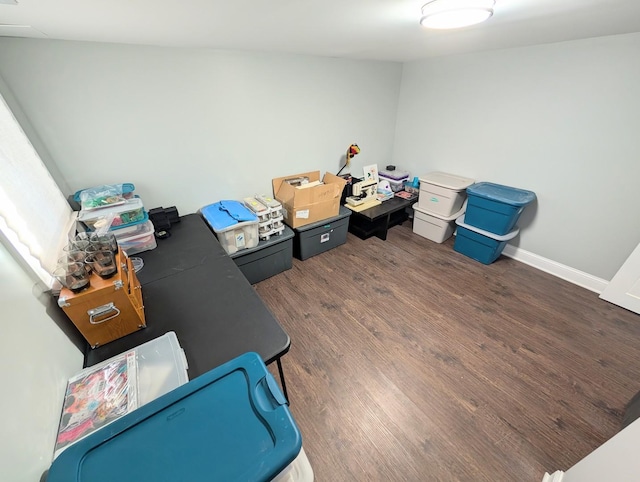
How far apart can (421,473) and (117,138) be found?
260 cm

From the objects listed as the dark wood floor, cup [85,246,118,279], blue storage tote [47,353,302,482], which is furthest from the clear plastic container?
blue storage tote [47,353,302,482]

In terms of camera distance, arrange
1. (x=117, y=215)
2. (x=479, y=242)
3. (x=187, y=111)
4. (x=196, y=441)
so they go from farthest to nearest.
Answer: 1. (x=479, y=242)
2. (x=187, y=111)
3. (x=117, y=215)
4. (x=196, y=441)

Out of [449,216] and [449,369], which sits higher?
[449,216]

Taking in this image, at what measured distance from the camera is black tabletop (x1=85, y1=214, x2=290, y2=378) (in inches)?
38.6

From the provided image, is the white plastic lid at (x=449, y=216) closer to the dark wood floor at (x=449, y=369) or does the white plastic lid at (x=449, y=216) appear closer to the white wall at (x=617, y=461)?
the dark wood floor at (x=449, y=369)

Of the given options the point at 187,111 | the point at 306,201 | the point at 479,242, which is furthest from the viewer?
the point at 479,242

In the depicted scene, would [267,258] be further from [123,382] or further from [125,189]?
[123,382]

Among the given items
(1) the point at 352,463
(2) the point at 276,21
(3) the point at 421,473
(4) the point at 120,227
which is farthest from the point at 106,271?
(3) the point at 421,473

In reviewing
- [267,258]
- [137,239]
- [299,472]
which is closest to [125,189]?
[137,239]

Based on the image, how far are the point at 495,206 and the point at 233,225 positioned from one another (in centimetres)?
230

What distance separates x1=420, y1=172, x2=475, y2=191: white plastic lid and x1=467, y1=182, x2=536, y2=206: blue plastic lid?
0.09 m

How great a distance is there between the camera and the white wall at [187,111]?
142 cm

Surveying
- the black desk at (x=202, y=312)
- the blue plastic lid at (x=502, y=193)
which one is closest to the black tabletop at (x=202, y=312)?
the black desk at (x=202, y=312)

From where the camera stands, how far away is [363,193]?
2.93 metres
